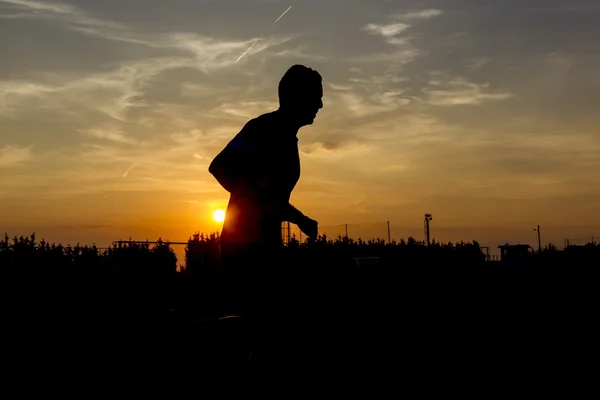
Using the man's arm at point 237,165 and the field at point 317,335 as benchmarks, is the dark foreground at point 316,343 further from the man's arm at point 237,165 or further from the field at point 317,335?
the man's arm at point 237,165

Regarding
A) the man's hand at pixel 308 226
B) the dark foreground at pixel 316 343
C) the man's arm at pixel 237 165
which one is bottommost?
the dark foreground at pixel 316 343

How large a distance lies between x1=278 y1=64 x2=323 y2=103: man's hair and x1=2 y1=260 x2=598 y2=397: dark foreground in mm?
1015

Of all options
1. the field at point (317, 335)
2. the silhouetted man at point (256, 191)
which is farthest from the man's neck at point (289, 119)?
the field at point (317, 335)

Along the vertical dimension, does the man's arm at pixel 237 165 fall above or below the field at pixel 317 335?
above

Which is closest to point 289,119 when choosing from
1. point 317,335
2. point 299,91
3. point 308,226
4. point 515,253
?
point 299,91

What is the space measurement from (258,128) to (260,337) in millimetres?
1054

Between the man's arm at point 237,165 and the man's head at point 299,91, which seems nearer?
the man's arm at point 237,165

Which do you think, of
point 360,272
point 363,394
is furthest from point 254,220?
point 363,394

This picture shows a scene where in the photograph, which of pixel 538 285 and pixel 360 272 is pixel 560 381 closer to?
pixel 360 272

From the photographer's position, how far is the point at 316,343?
3.19 m

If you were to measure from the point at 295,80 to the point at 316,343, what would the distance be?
4.62 feet

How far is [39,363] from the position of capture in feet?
20.4

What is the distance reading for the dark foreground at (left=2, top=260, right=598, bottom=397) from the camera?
315 centimetres

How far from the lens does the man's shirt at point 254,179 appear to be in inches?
134
